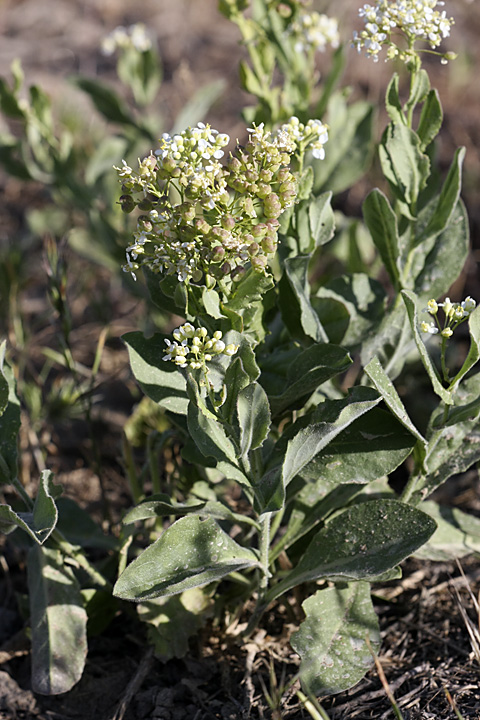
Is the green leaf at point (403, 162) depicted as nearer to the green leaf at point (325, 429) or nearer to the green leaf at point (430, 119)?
the green leaf at point (430, 119)

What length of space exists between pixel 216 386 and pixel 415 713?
1008 mm

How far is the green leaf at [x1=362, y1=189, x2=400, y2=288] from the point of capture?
2.07 metres

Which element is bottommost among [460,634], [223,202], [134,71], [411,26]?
[460,634]

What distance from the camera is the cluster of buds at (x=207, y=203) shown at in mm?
1546

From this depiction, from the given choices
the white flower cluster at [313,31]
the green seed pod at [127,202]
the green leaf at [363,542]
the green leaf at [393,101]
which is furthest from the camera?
the white flower cluster at [313,31]

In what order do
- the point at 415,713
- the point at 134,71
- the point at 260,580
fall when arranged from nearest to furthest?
the point at 415,713 → the point at 260,580 → the point at 134,71

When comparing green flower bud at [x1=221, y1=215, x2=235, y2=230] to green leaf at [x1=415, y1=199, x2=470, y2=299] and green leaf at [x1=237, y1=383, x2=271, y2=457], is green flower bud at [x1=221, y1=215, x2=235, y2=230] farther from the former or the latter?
green leaf at [x1=415, y1=199, x2=470, y2=299]

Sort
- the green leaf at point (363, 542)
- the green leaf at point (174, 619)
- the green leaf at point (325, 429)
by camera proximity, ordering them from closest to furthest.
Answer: the green leaf at point (325, 429) < the green leaf at point (363, 542) < the green leaf at point (174, 619)

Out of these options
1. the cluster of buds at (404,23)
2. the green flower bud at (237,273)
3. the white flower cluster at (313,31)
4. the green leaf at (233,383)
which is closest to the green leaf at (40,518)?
the green leaf at (233,383)

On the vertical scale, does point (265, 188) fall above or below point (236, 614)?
above

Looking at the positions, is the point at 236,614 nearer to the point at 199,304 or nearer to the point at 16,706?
the point at 16,706

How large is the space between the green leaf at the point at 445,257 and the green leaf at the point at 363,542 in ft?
2.37

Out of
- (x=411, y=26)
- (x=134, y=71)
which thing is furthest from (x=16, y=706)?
(x=134, y=71)

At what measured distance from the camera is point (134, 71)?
349 cm
